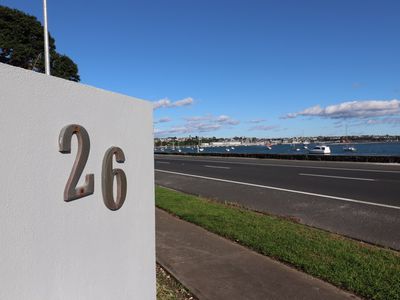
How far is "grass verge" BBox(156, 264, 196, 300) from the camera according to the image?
Result: 15.0 ft

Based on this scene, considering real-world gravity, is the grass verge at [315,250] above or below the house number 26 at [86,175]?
below

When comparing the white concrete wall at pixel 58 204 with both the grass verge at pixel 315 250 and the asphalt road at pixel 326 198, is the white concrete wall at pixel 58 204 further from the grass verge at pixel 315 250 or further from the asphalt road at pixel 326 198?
the asphalt road at pixel 326 198

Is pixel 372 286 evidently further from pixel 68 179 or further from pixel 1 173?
pixel 1 173

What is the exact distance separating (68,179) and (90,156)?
30cm

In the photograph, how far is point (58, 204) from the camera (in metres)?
2.18

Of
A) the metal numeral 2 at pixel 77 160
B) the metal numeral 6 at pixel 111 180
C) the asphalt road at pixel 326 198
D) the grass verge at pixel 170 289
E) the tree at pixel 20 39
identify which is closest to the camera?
the metal numeral 2 at pixel 77 160

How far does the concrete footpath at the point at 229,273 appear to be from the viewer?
15.0ft

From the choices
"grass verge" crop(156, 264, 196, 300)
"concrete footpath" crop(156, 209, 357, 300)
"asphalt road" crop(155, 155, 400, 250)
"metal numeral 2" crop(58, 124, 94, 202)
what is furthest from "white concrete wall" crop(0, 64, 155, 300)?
"asphalt road" crop(155, 155, 400, 250)

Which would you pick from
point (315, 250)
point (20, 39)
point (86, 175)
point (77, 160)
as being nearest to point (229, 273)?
point (315, 250)

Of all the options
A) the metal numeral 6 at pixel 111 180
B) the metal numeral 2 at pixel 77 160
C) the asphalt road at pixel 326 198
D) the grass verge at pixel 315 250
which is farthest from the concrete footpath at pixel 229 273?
the asphalt road at pixel 326 198

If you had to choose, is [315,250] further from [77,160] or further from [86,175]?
[77,160]

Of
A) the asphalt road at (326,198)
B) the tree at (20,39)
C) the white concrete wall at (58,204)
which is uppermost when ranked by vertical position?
the tree at (20,39)

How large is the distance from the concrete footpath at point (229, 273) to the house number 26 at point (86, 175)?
216 cm

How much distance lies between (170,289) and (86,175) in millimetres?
2779
